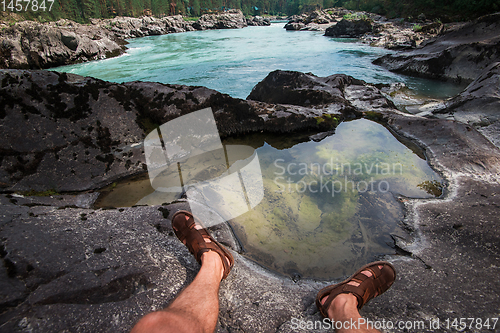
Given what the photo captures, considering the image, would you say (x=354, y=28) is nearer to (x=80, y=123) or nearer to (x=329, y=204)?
(x=329, y=204)

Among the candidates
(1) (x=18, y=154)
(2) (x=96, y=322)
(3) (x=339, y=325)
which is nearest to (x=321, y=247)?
(3) (x=339, y=325)

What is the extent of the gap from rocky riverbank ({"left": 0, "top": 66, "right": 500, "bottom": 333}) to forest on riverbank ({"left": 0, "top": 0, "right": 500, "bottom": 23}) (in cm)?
3847

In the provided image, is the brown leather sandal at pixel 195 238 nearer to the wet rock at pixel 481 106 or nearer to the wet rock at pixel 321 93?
the wet rock at pixel 321 93

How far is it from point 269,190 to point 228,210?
758 millimetres

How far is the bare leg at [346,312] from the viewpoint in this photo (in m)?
1.62

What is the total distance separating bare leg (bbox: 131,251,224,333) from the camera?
55.7 inches

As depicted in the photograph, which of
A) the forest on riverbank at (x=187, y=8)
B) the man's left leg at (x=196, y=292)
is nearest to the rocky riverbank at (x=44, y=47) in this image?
the forest on riverbank at (x=187, y=8)

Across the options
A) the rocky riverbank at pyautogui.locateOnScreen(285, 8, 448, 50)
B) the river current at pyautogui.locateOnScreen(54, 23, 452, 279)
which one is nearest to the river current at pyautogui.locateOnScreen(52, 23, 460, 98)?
the rocky riverbank at pyautogui.locateOnScreen(285, 8, 448, 50)

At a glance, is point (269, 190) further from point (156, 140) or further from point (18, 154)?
point (18, 154)

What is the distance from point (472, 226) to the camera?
2.64m

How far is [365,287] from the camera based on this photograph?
2.02 m

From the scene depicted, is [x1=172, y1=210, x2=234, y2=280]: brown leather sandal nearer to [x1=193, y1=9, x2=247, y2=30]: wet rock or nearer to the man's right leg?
the man's right leg

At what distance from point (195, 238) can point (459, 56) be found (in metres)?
15.1

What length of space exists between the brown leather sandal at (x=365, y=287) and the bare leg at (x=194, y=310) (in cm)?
94
